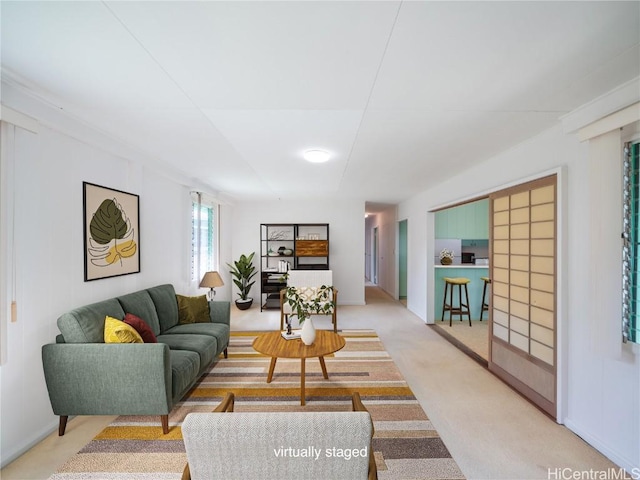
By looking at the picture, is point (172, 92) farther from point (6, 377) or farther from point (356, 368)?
point (356, 368)

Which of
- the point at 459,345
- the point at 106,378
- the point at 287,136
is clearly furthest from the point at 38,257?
the point at 459,345

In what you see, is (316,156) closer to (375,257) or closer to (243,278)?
(243,278)

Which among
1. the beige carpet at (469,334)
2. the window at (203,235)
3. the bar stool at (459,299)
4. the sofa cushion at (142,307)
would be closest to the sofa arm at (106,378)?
the sofa cushion at (142,307)

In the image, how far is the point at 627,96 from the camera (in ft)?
5.34

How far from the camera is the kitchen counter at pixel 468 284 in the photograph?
488cm

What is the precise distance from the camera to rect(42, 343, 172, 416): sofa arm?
1912 millimetres

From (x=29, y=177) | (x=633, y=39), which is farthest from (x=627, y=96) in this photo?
(x=29, y=177)

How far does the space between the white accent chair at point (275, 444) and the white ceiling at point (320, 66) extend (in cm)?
157

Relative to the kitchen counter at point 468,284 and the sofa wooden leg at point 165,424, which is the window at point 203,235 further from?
the kitchen counter at point 468,284

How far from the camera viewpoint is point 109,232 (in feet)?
8.52

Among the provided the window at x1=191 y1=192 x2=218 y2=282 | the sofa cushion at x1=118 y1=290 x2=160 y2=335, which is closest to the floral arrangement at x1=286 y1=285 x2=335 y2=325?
the sofa cushion at x1=118 y1=290 x2=160 y2=335

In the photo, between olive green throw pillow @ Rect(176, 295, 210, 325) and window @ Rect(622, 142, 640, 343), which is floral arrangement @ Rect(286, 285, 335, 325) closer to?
olive green throw pillow @ Rect(176, 295, 210, 325)

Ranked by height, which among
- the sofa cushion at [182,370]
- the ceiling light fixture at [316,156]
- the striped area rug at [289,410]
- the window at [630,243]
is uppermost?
the ceiling light fixture at [316,156]

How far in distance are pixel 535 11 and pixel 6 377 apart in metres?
3.46
